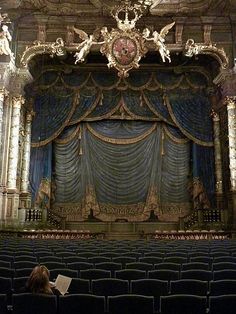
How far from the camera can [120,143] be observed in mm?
15328

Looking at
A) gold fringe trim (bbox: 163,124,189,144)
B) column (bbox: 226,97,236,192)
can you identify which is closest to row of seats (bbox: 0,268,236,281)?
column (bbox: 226,97,236,192)

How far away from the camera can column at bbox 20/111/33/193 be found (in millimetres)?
13548

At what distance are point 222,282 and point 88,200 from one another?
11.8 m

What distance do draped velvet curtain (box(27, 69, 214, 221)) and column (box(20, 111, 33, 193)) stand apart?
0.32m

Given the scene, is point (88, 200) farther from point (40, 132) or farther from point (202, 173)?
point (202, 173)

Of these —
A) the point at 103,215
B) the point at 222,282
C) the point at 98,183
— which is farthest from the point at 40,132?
the point at 222,282

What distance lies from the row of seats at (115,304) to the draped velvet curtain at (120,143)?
11793 millimetres

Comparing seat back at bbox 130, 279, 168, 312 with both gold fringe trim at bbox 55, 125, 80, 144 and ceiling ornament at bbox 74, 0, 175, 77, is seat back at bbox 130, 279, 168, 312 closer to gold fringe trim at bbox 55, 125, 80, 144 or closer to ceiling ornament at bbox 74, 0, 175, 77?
ceiling ornament at bbox 74, 0, 175, 77

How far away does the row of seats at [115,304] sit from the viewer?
2.63m

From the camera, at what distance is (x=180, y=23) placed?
13.2m

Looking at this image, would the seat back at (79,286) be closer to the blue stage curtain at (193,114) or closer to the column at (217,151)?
the column at (217,151)

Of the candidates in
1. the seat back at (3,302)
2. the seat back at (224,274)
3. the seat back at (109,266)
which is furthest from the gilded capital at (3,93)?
the seat back at (3,302)

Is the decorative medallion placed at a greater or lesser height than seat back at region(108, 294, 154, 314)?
greater

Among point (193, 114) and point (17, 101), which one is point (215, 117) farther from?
point (17, 101)
